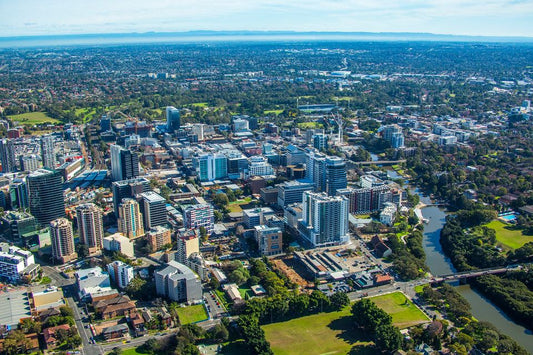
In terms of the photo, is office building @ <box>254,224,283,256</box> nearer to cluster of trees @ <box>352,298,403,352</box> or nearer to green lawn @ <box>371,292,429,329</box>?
green lawn @ <box>371,292,429,329</box>

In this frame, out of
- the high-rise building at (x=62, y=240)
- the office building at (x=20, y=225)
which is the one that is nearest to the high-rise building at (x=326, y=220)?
the high-rise building at (x=62, y=240)

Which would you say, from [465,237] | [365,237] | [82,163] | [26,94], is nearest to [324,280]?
[365,237]

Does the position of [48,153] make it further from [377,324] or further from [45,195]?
[377,324]

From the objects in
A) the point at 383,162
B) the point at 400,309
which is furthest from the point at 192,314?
the point at 383,162

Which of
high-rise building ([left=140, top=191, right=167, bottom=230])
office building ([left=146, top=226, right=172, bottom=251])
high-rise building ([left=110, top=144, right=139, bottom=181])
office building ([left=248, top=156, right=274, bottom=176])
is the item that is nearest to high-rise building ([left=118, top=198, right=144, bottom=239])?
high-rise building ([left=140, top=191, right=167, bottom=230])

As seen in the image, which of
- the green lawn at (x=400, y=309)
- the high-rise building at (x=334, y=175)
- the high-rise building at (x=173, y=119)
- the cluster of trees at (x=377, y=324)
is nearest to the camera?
the cluster of trees at (x=377, y=324)

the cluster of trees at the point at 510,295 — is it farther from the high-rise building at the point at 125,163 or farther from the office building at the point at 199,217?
the high-rise building at the point at 125,163
